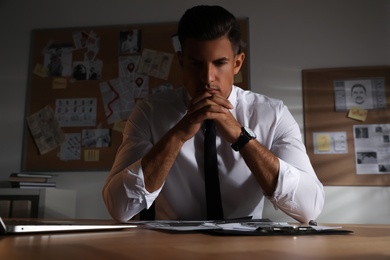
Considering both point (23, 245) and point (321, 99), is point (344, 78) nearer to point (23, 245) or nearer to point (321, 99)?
point (321, 99)

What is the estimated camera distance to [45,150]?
2680 millimetres

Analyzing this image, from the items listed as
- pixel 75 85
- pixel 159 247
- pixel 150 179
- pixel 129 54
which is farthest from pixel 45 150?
pixel 159 247

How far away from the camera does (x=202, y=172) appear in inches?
55.7

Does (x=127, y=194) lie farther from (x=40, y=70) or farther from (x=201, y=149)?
(x=40, y=70)

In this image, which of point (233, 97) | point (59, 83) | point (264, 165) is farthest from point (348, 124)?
point (59, 83)

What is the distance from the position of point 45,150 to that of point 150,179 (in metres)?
1.75

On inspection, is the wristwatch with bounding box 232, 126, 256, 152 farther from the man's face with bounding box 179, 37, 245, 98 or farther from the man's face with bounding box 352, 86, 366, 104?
the man's face with bounding box 352, 86, 366, 104

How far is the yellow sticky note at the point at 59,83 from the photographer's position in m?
2.75

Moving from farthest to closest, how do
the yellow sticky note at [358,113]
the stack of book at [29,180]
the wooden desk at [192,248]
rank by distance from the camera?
the yellow sticky note at [358,113] → the stack of book at [29,180] → the wooden desk at [192,248]

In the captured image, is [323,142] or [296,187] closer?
[296,187]

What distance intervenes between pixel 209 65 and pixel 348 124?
1499 millimetres

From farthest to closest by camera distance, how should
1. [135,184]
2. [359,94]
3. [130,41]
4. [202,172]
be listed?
1. [130,41]
2. [359,94]
3. [202,172]
4. [135,184]

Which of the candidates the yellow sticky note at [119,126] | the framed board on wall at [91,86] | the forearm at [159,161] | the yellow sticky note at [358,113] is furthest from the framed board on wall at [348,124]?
the forearm at [159,161]

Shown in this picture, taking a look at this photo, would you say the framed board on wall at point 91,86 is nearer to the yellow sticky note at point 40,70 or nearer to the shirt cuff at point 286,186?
the yellow sticky note at point 40,70
